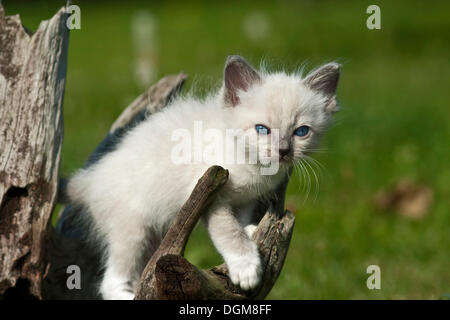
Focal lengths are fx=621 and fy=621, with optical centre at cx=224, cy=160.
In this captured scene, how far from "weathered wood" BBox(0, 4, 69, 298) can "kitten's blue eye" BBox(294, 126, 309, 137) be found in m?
1.59

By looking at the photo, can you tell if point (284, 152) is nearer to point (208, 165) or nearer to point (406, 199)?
point (208, 165)

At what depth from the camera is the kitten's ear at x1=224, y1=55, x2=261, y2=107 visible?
12.3ft

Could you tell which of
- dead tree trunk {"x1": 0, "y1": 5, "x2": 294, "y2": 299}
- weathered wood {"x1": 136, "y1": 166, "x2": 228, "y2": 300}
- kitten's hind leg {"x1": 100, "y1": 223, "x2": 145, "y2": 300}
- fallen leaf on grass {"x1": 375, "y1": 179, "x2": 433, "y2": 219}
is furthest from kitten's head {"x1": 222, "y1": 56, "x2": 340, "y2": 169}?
fallen leaf on grass {"x1": 375, "y1": 179, "x2": 433, "y2": 219}

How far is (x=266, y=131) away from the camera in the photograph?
3.59 m

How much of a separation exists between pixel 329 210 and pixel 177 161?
132 inches

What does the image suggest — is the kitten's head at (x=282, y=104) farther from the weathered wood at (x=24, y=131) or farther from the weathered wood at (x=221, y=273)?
the weathered wood at (x=24, y=131)

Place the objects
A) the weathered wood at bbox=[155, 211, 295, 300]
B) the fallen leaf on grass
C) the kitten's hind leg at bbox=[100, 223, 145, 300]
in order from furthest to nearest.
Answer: the fallen leaf on grass
the kitten's hind leg at bbox=[100, 223, 145, 300]
the weathered wood at bbox=[155, 211, 295, 300]

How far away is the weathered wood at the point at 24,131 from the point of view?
3.96 m

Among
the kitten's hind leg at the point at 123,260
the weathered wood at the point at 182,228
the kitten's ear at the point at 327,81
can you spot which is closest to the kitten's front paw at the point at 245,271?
the weathered wood at the point at 182,228

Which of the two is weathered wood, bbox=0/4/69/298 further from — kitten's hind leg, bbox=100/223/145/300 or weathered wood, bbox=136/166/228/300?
weathered wood, bbox=136/166/228/300

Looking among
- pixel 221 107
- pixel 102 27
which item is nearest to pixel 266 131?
pixel 221 107

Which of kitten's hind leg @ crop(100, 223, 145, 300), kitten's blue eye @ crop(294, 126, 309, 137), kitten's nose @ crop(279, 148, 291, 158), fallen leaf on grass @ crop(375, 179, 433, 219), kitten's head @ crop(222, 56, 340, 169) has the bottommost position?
kitten's hind leg @ crop(100, 223, 145, 300)

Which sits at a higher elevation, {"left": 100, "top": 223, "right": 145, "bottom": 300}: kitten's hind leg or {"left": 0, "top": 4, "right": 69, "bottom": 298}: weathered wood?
{"left": 0, "top": 4, "right": 69, "bottom": 298}: weathered wood
